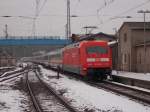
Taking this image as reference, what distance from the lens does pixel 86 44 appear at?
28.6 metres

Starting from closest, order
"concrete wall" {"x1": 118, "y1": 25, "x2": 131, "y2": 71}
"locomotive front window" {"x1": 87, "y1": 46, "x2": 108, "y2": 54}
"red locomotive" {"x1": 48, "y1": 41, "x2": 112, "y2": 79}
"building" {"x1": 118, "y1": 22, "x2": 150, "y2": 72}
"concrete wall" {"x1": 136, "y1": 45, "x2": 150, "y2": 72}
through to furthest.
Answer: "red locomotive" {"x1": 48, "y1": 41, "x2": 112, "y2": 79}, "locomotive front window" {"x1": 87, "y1": 46, "x2": 108, "y2": 54}, "concrete wall" {"x1": 136, "y1": 45, "x2": 150, "y2": 72}, "building" {"x1": 118, "y1": 22, "x2": 150, "y2": 72}, "concrete wall" {"x1": 118, "y1": 25, "x2": 131, "y2": 71}

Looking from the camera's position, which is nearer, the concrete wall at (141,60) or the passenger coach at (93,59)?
the passenger coach at (93,59)

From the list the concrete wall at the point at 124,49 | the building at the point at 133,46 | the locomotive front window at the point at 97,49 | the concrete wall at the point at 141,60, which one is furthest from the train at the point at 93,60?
the concrete wall at the point at 124,49

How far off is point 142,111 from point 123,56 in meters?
36.3

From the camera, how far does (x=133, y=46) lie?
46375 millimetres

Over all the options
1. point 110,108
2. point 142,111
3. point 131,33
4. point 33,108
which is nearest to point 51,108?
point 33,108

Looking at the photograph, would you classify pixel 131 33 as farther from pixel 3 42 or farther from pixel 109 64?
pixel 3 42

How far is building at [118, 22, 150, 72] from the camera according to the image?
44.8 m

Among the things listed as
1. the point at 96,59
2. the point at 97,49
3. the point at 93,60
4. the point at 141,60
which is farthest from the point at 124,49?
the point at 93,60

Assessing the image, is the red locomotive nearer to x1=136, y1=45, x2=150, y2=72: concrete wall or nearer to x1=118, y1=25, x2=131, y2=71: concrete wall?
x1=136, y1=45, x2=150, y2=72: concrete wall

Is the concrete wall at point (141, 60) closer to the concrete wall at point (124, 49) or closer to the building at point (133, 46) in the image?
the building at point (133, 46)

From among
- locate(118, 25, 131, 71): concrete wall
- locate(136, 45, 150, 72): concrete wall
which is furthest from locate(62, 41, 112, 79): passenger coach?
locate(118, 25, 131, 71): concrete wall

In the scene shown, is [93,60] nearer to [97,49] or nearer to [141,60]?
[97,49]

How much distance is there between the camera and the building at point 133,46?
1763 inches
